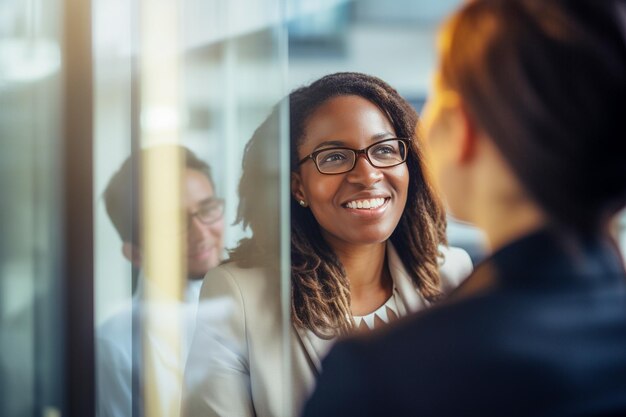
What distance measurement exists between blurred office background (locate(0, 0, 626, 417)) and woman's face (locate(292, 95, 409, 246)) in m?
0.06

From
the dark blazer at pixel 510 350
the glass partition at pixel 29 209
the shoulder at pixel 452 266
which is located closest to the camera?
the dark blazer at pixel 510 350

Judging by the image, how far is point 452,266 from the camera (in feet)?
4.89

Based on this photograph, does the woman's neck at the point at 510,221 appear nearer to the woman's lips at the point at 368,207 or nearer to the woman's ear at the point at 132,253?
the woman's lips at the point at 368,207

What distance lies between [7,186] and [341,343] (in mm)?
875

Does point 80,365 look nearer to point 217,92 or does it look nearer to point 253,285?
point 253,285

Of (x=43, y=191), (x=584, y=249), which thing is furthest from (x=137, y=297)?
(x=584, y=249)

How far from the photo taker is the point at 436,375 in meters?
1.01

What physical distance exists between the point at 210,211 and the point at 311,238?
23 centimetres

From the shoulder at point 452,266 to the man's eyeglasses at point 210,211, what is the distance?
1.62ft

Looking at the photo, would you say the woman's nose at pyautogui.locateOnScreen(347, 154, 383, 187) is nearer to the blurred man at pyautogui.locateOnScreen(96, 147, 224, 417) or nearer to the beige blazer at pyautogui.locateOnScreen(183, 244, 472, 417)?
the beige blazer at pyautogui.locateOnScreen(183, 244, 472, 417)

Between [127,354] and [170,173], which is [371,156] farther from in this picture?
[127,354]

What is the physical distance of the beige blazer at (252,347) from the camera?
4.94 ft

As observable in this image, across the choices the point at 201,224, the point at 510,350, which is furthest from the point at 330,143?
the point at 510,350

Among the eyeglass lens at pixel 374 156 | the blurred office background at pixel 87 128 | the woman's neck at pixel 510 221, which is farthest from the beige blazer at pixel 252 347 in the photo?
the woman's neck at pixel 510 221
